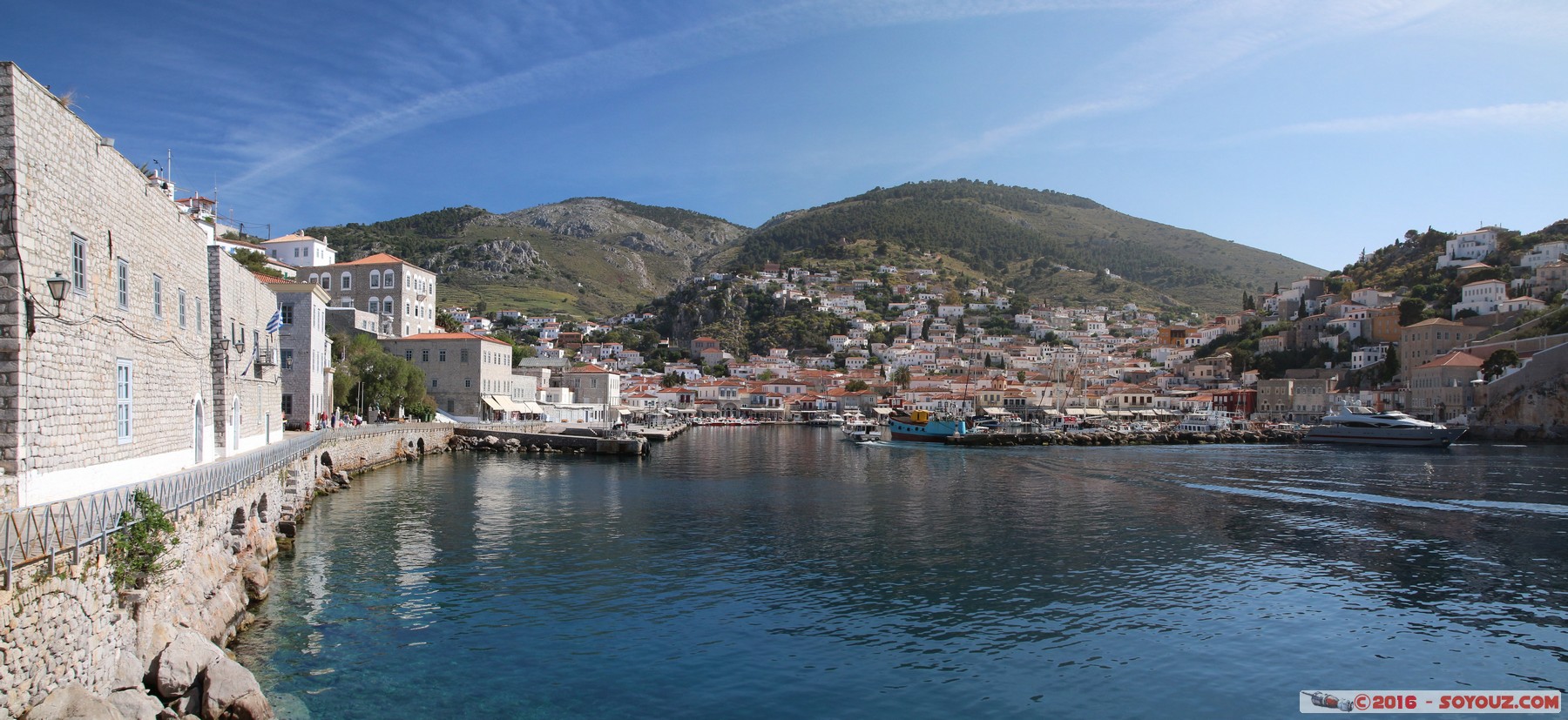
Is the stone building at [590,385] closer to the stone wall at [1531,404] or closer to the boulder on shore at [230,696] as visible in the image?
the boulder on shore at [230,696]

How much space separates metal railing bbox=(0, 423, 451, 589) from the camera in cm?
674

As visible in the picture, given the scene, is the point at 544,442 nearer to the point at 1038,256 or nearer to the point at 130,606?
the point at 130,606

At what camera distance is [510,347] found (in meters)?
53.6

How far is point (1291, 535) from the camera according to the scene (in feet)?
68.1

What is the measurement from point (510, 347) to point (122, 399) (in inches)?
1695

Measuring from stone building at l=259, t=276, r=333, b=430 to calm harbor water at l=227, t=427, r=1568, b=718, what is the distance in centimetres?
374

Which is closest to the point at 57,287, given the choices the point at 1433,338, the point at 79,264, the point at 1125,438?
the point at 79,264

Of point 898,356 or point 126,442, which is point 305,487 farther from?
point 898,356

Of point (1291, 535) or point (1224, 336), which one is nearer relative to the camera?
point (1291, 535)

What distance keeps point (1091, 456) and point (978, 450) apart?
6996 mm

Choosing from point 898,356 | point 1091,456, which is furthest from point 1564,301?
point 898,356

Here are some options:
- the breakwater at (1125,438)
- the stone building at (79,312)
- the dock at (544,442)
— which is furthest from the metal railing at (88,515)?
the breakwater at (1125,438)

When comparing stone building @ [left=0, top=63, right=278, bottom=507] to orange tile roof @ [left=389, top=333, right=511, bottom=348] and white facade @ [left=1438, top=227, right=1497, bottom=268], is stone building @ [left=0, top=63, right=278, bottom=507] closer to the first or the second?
orange tile roof @ [left=389, top=333, right=511, bottom=348]

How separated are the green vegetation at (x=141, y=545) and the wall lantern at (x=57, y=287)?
2190 mm
